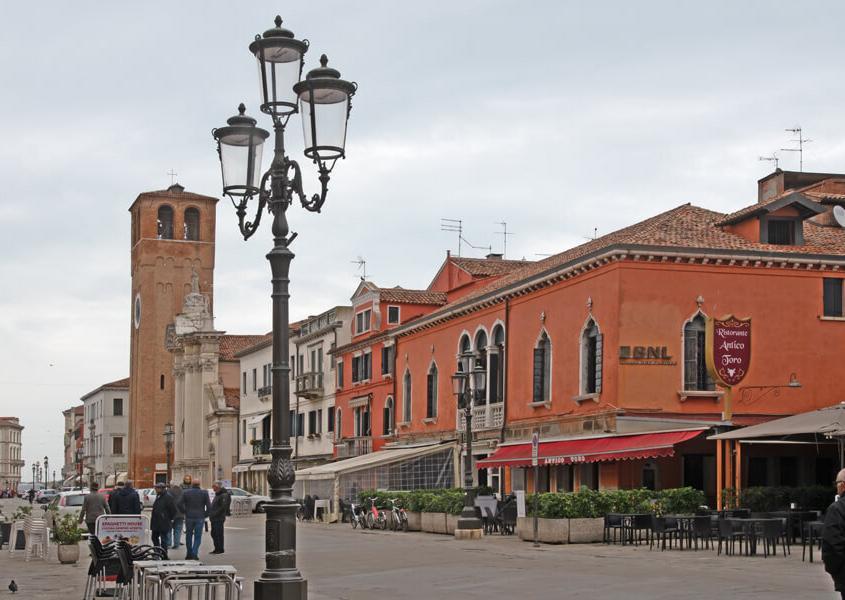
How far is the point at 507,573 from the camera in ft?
67.0

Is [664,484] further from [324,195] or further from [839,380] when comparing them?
[324,195]

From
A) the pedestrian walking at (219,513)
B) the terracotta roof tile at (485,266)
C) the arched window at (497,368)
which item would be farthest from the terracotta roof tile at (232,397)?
the pedestrian walking at (219,513)

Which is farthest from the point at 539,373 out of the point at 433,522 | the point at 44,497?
the point at 44,497

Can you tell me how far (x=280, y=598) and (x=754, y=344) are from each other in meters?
25.3

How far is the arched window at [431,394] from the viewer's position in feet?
159

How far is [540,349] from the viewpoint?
128 feet

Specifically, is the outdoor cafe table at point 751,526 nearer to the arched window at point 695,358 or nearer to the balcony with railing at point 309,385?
the arched window at point 695,358

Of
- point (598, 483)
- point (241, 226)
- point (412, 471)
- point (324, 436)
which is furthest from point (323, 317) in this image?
point (241, 226)

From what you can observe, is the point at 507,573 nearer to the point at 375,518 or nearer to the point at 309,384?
the point at 375,518

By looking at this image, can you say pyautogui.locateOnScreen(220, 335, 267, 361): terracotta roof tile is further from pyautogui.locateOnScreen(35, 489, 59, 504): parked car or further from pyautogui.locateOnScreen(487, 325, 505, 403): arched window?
pyautogui.locateOnScreen(487, 325, 505, 403): arched window

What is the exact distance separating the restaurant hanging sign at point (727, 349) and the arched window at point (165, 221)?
75002 mm

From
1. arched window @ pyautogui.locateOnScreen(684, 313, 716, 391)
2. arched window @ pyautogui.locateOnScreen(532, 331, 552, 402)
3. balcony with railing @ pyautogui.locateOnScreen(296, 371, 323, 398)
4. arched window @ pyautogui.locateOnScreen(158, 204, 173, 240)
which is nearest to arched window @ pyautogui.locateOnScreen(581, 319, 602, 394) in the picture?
arched window @ pyautogui.locateOnScreen(684, 313, 716, 391)

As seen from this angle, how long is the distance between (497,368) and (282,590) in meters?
31.1

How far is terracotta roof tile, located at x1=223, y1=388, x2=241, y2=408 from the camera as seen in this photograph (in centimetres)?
8200
